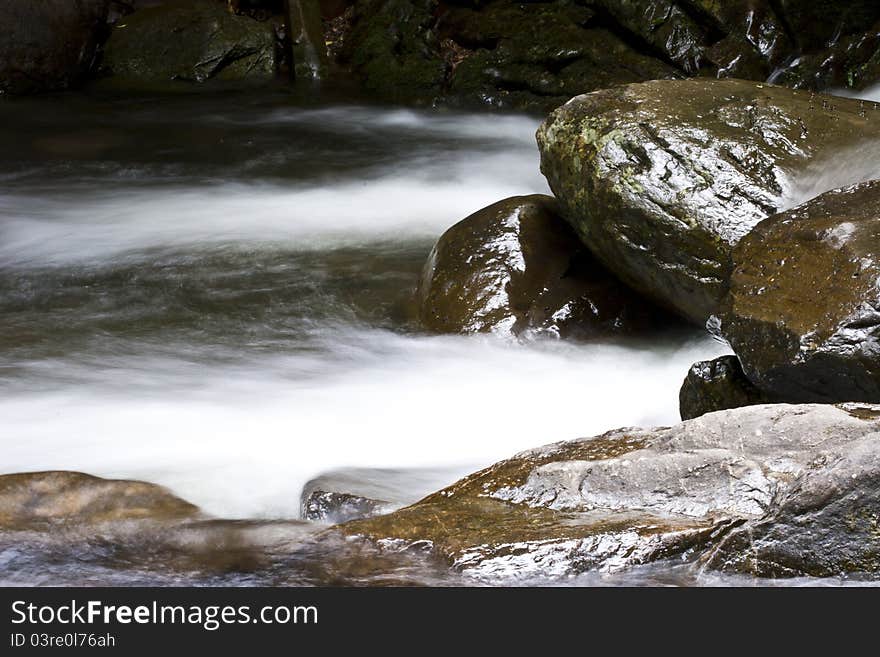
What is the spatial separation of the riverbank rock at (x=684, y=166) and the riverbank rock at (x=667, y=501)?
77.0 inches

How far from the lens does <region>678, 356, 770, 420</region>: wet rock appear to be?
4543mm

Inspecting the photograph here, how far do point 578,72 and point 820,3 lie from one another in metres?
2.68

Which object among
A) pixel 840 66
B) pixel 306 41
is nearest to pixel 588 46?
pixel 840 66

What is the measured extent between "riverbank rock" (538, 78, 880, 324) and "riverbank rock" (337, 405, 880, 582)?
6.41 feet

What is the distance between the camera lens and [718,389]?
465 cm

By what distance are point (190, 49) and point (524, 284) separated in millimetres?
9459

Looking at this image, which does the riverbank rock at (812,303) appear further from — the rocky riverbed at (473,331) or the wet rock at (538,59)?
the wet rock at (538,59)

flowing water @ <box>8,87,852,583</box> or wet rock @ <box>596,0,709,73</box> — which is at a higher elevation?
wet rock @ <box>596,0,709,73</box>

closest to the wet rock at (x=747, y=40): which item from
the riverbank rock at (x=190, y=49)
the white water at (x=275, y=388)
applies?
the white water at (x=275, y=388)

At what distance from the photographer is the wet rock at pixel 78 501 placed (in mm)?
3398

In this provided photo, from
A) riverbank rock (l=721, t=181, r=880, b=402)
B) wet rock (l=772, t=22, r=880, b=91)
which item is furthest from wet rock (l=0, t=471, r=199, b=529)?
wet rock (l=772, t=22, r=880, b=91)

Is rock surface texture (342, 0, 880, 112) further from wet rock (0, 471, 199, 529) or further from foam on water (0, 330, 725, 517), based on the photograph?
wet rock (0, 471, 199, 529)

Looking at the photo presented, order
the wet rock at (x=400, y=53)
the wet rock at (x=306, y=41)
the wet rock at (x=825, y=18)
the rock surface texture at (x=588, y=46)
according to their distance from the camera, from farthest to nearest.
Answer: the wet rock at (x=306, y=41)
the wet rock at (x=400, y=53)
the rock surface texture at (x=588, y=46)
the wet rock at (x=825, y=18)
